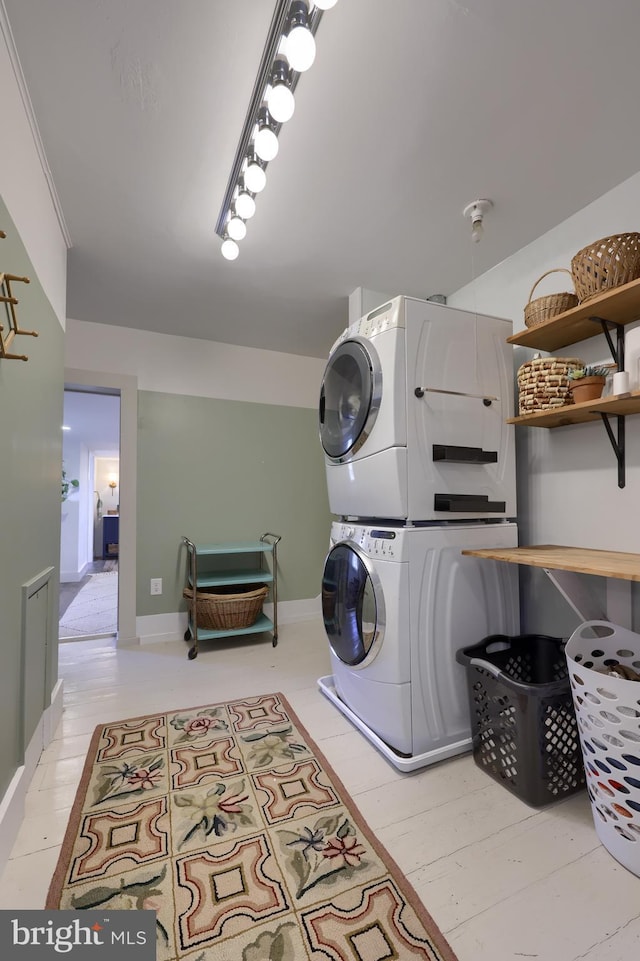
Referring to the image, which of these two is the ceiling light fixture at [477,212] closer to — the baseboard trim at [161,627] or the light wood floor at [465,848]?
the light wood floor at [465,848]

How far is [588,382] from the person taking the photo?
1.41 metres

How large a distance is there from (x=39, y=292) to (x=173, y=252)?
2.47 feet

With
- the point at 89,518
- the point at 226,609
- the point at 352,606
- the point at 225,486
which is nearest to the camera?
the point at 352,606

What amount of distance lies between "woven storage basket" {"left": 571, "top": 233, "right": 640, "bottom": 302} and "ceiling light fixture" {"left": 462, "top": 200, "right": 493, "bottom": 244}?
503mm

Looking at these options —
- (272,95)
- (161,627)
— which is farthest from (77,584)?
(272,95)

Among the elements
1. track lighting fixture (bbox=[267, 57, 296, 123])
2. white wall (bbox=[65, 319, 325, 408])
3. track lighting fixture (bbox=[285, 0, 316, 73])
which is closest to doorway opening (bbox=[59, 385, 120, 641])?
white wall (bbox=[65, 319, 325, 408])

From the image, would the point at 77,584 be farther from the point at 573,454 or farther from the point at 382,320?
the point at 573,454

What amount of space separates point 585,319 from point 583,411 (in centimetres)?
34

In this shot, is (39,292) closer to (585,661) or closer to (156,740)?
(156,740)

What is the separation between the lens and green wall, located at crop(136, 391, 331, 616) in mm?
2873

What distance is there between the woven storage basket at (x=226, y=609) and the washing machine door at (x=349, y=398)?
132 cm

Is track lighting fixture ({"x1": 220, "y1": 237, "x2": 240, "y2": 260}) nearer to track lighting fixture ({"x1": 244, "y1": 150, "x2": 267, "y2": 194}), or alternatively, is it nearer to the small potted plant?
track lighting fixture ({"x1": 244, "y1": 150, "x2": 267, "y2": 194})

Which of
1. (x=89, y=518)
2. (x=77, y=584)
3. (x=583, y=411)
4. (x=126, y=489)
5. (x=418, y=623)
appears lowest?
(x=77, y=584)

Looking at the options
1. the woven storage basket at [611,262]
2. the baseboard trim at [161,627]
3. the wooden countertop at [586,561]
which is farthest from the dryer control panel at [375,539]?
the baseboard trim at [161,627]
